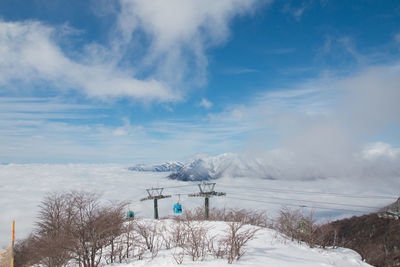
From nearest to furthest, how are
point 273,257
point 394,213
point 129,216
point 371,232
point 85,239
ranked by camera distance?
point 273,257 < point 85,239 < point 394,213 < point 129,216 < point 371,232

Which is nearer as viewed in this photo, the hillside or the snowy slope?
the snowy slope

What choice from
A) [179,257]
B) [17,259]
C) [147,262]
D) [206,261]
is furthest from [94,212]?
[17,259]

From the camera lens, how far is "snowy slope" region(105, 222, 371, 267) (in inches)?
573

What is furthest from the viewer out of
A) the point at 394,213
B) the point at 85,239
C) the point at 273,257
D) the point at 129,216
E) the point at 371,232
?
the point at 371,232

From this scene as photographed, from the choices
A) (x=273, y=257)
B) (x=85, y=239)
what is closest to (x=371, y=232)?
(x=273, y=257)

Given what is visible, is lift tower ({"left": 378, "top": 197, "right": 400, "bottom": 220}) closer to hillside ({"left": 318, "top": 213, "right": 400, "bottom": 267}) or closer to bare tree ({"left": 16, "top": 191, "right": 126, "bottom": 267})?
bare tree ({"left": 16, "top": 191, "right": 126, "bottom": 267})

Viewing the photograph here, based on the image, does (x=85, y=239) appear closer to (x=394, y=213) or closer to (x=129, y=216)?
(x=129, y=216)

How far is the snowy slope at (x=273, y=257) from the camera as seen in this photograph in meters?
14.6

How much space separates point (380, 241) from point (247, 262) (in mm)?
86792

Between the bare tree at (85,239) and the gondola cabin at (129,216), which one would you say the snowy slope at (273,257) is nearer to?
the bare tree at (85,239)

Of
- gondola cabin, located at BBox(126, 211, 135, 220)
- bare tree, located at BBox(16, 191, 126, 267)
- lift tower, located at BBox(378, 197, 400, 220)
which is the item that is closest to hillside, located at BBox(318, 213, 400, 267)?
lift tower, located at BBox(378, 197, 400, 220)

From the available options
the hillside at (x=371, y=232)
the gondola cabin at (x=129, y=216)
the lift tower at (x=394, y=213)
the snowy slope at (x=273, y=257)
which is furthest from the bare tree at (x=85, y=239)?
the hillside at (x=371, y=232)

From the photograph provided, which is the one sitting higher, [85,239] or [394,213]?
[85,239]

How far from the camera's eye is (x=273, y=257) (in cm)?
1592
